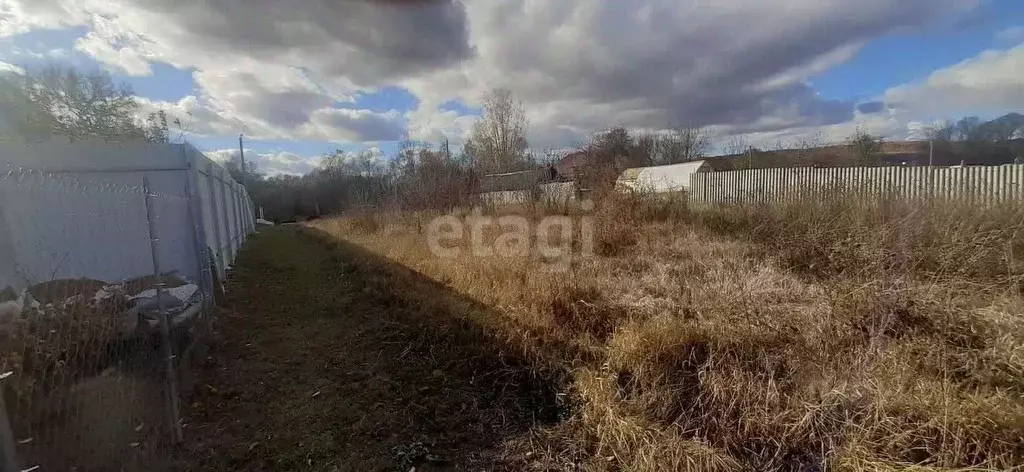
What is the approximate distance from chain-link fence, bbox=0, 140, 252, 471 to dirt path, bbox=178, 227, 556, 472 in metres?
0.28

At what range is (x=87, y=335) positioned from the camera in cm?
264

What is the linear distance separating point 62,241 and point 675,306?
5.95 metres

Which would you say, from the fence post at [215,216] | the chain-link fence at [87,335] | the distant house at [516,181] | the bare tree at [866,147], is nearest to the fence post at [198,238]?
the chain-link fence at [87,335]

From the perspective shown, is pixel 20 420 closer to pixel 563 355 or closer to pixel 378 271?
pixel 563 355

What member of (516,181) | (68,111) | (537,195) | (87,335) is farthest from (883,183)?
(68,111)

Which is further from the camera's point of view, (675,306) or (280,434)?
(675,306)

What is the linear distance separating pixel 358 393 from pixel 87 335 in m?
1.69

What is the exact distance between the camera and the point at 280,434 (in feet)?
8.27

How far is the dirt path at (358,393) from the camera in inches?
92.9

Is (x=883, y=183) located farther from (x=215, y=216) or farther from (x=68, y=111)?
(x=68, y=111)

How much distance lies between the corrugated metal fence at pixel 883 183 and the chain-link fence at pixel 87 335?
778cm

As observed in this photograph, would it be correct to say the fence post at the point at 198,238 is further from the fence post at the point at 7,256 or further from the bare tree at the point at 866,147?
the bare tree at the point at 866,147

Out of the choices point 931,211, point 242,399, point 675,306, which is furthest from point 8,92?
point 931,211

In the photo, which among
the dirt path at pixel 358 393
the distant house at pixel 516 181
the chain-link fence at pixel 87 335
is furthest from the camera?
the distant house at pixel 516 181
